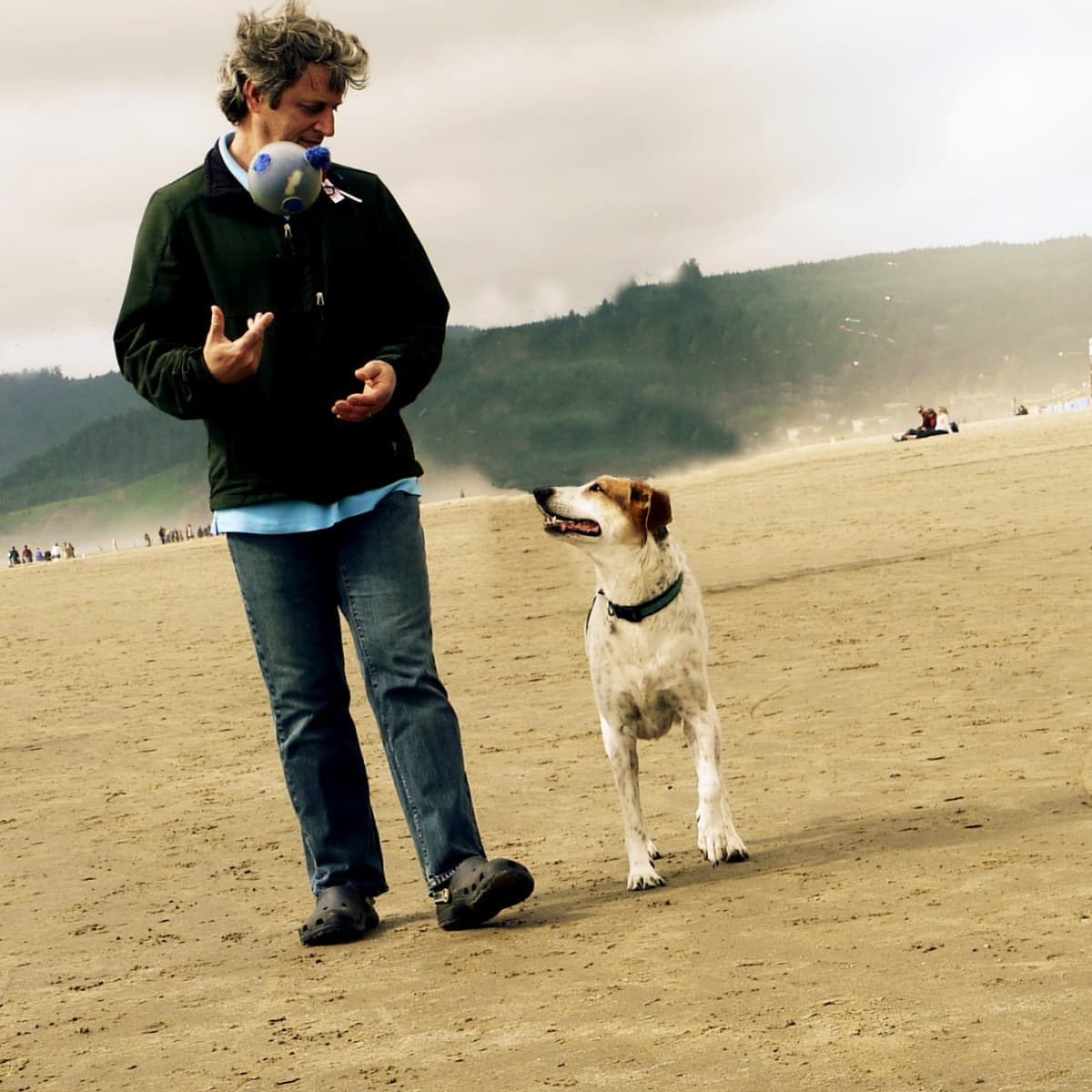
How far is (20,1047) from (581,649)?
361 inches

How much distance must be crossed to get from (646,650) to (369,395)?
1.52 m

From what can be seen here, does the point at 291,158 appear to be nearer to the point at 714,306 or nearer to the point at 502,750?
the point at 502,750

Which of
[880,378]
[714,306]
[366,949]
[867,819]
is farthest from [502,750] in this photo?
[880,378]

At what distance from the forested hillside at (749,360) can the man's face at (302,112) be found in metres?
3.11

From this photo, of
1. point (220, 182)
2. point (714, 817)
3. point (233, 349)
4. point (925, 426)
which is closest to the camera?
point (233, 349)

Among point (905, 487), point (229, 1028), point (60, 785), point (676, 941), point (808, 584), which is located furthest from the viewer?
point (905, 487)

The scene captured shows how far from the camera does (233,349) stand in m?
4.71

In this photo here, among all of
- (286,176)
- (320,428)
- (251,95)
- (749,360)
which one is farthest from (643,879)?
(749,360)

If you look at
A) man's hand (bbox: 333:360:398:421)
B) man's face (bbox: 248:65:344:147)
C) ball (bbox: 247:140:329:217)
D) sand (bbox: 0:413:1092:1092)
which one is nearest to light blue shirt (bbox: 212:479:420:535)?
man's hand (bbox: 333:360:398:421)

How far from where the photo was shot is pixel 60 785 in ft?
32.1

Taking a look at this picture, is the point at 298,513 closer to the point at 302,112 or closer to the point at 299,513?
the point at 299,513

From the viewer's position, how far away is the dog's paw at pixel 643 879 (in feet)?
18.1

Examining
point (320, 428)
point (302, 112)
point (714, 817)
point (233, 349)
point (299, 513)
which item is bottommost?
point (714, 817)

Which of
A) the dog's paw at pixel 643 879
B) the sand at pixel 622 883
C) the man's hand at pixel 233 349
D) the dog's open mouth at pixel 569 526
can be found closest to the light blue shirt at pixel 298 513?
the man's hand at pixel 233 349
